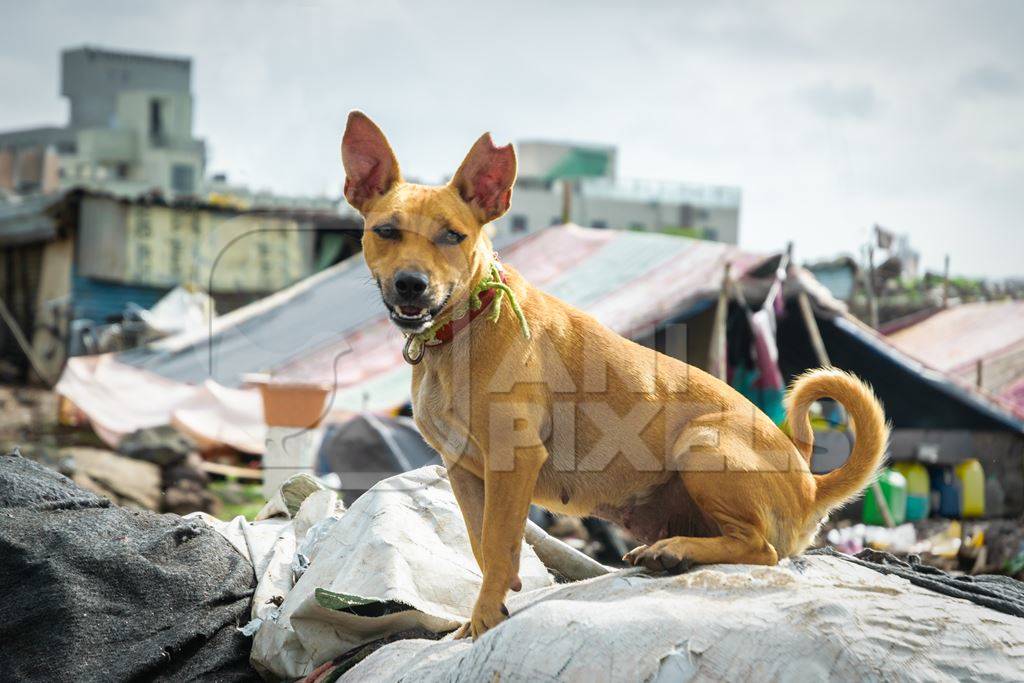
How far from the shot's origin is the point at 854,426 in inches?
121

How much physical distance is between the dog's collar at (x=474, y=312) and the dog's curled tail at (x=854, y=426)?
87cm

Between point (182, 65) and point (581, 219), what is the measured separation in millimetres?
15957

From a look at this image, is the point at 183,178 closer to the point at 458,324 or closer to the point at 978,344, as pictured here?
the point at 978,344

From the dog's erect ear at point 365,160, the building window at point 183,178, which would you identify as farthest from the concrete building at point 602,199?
the dog's erect ear at point 365,160

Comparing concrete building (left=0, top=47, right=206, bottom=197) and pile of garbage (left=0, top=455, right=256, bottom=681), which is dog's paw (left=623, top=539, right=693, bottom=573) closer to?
pile of garbage (left=0, top=455, right=256, bottom=681)

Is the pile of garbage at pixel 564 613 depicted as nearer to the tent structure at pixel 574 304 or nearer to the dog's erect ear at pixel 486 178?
the dog's erect ear at pixel 486 178

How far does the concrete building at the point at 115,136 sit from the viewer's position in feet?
101

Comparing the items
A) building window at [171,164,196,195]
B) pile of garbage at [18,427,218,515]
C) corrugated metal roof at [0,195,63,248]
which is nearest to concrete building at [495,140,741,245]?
building window at [171,164,196,195]

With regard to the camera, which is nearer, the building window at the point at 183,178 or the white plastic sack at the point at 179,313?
the white plastic sack at the point at 179,313

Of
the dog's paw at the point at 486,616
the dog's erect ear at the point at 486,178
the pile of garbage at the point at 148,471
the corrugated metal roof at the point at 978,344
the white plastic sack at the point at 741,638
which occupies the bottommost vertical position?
the pile of garbage at the point at 148,471

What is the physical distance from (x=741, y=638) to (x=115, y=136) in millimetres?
34503

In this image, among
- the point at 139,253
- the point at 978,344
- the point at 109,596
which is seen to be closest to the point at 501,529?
the point at 109,596

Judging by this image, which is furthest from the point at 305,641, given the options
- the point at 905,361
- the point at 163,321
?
the point at 163,321

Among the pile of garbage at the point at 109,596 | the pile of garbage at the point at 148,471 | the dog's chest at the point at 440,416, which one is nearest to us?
the dog's chest at the point at 440,416
